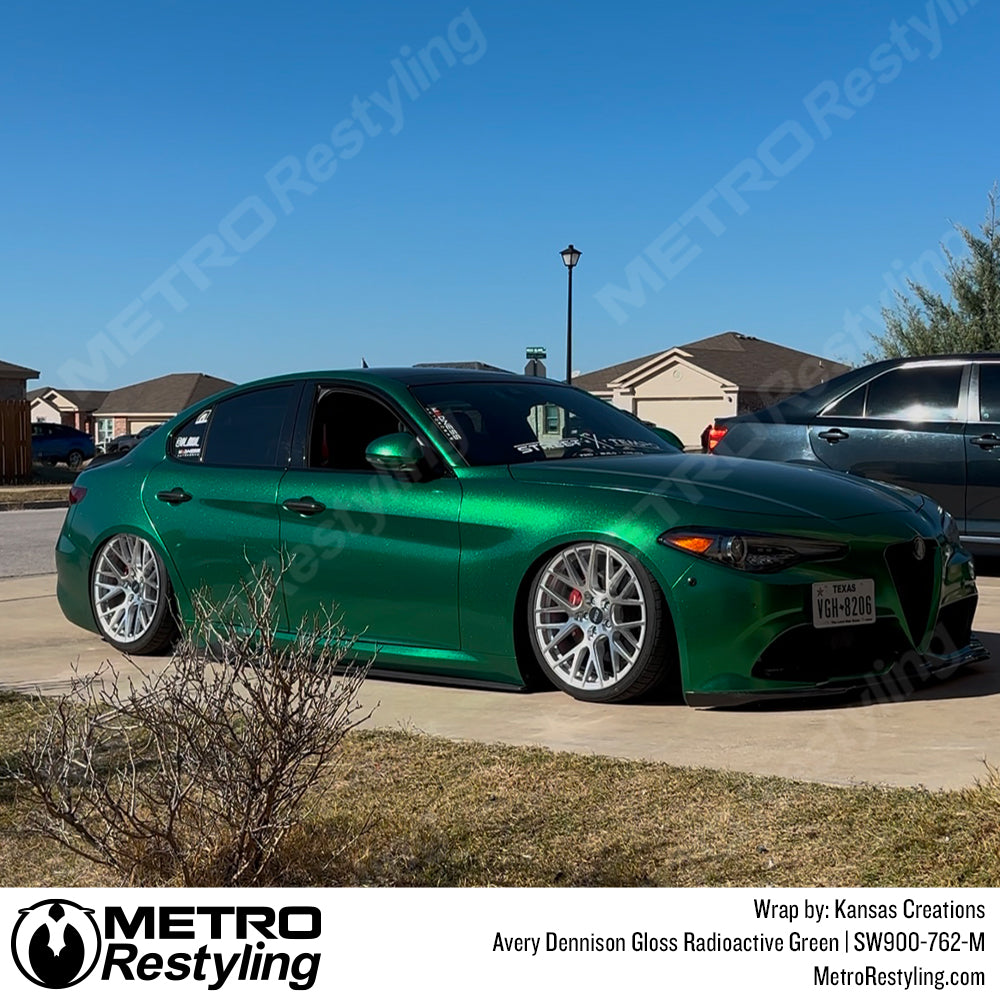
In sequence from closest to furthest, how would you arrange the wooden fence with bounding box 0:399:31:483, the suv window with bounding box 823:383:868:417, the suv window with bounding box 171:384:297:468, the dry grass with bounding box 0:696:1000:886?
the dry grass with bounding box 0:696:1000:886
the suv window with bounding box 171:384:297:468
the suv window with bounding box 823:383:868:417
the wooden fence with bounding box 0:399:31:483

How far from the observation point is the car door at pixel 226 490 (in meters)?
7.33

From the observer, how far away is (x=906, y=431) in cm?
1052

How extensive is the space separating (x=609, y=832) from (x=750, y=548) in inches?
74.7

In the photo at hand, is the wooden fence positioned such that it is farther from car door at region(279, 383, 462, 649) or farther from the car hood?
the car hood

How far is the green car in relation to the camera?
601 cm

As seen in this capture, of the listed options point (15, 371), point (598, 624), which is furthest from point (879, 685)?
point (15, 371)

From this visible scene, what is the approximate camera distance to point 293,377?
755cm

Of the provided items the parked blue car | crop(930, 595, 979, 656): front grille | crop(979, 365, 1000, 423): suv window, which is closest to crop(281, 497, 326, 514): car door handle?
crop(930, 595, 979, 656): front grille

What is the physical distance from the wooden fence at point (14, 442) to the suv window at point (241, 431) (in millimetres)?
29540

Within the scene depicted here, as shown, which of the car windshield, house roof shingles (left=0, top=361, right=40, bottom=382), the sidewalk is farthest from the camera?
house roof shingles (left=0, top=361, right=40, bottom=382)

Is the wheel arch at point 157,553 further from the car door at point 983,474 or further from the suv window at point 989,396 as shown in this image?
the suv window at point 989,396

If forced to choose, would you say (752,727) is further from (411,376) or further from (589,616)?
(411,376)

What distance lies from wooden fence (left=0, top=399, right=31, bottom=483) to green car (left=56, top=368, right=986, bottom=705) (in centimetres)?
2932
